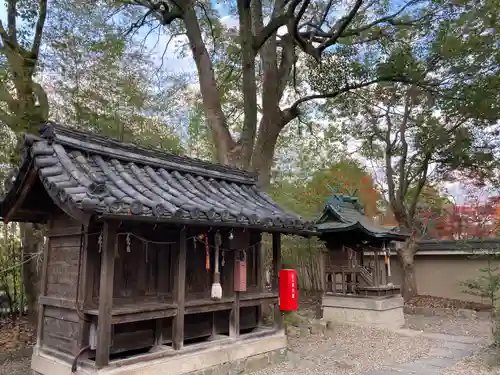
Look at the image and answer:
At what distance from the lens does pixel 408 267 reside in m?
16.8

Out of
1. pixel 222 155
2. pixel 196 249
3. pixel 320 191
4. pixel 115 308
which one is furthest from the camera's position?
pixel 320 191

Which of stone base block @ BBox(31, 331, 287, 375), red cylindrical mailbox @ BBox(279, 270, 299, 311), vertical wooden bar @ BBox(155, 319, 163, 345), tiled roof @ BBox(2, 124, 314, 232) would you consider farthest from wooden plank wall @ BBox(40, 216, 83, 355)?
red cylindrical mailbox @ BBox(279, 270, 299, 311)

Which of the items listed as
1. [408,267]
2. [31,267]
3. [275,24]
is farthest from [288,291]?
[408,267]

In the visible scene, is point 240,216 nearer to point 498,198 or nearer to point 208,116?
point 208,116

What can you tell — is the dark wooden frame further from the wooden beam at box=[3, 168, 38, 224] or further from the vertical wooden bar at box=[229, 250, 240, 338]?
the wooden beam at box=[3, 168, 38, 224]

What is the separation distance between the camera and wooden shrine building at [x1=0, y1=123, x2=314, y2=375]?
492cm

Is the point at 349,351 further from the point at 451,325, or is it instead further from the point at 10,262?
the point at 10,262

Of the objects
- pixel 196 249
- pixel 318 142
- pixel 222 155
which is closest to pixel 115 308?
pixel 196 249

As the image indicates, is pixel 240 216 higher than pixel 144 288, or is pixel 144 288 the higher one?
pixel 240 216

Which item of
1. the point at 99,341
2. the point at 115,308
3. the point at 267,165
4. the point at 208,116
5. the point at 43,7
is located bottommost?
the point at 99,341

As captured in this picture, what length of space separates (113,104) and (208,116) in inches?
134

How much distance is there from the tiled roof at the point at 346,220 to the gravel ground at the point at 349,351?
2.74 m

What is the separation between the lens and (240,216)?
5.81 meters

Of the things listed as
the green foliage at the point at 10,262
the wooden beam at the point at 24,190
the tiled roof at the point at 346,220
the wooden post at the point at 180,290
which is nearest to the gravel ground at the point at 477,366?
the tiled roof at the point at 346,220
